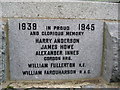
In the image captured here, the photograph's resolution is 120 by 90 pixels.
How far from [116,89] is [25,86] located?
3.69 feet

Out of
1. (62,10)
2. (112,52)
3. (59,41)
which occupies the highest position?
(62,10)

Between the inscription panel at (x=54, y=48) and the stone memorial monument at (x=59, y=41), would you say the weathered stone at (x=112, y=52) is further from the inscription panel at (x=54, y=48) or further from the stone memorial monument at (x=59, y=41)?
the inscription panel at (x=54, y=48)

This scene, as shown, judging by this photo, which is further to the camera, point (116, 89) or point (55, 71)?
point (55, 71)

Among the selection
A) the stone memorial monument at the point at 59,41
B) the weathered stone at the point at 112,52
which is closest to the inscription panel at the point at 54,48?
the stone memorial monument at the point at 59,41

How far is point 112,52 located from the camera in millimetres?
2797

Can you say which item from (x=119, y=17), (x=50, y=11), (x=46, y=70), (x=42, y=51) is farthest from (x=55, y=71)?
(x=119, y=17)

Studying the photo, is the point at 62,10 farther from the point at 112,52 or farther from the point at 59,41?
the point at 112,52

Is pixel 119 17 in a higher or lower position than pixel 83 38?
higher

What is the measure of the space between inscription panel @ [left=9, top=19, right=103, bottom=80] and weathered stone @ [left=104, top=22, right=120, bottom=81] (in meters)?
0.11

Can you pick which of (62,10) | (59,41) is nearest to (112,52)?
(59,41)

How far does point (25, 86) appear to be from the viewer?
111 inches

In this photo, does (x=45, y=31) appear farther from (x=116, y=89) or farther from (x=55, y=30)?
(x=116, y=89)

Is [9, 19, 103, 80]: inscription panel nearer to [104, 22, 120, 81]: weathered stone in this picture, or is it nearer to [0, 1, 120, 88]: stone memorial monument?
[0, 1, 120, 88]: stone memorial monument

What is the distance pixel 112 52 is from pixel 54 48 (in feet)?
2.39
